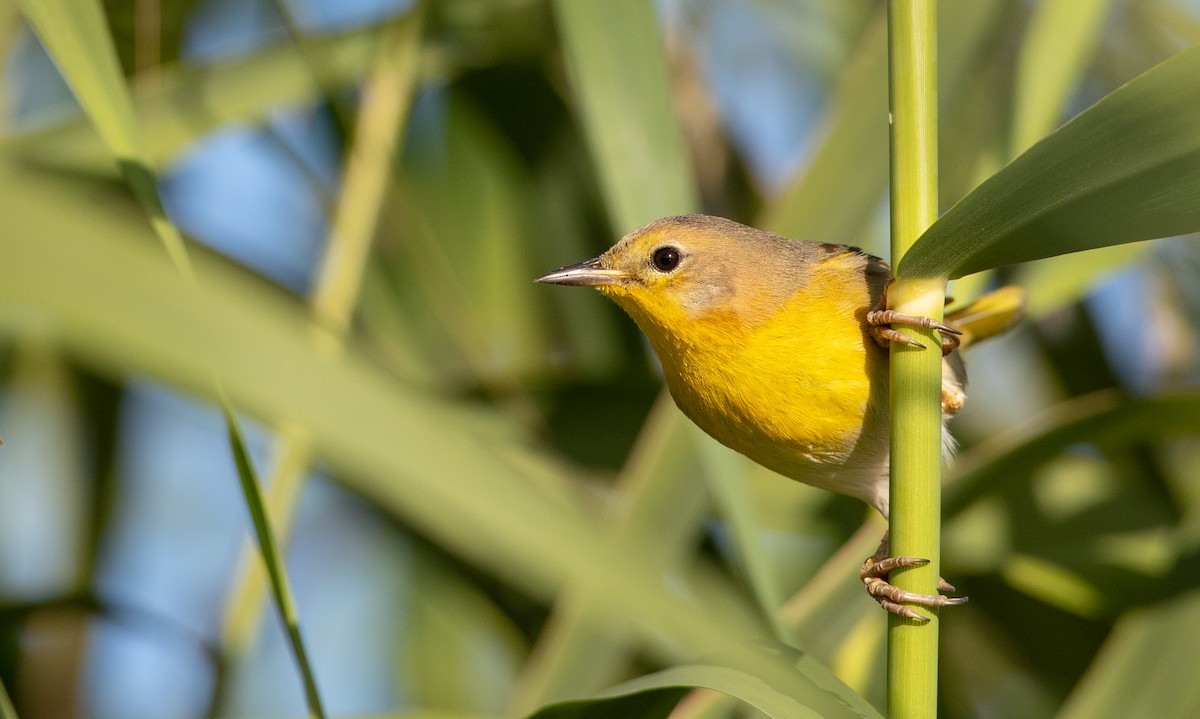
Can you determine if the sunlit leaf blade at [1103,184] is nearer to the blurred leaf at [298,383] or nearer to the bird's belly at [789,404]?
the blurred leaf at [298,383]

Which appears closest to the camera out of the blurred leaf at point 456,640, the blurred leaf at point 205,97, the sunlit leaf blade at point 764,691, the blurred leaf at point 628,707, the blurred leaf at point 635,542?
the sunlit leaf blade at point 764,691

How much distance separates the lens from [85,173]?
7.11 ft

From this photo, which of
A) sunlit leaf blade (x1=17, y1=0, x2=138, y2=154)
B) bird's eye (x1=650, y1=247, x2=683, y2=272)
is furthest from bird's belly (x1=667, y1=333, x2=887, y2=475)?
sunlit leaf blade (x1=17, y1=0, x2=138, y2=154)

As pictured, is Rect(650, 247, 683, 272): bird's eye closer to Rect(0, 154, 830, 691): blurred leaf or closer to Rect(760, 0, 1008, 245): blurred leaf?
Rect(760, 0, 1008, 245): blurred leaf

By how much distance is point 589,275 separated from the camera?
185 cm

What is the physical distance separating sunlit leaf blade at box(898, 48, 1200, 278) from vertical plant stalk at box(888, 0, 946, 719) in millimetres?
68

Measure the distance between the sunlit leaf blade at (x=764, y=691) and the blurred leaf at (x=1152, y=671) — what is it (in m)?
0.65

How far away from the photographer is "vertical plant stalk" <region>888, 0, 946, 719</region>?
989 millimetres

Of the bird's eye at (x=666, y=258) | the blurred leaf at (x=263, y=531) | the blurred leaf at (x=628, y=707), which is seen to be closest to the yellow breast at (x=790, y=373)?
the bird's eye at (x=666, y=258)

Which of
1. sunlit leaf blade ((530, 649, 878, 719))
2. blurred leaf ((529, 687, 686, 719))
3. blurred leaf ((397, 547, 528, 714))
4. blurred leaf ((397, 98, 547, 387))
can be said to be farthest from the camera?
blurred leaf ((397, 98, 547, 387))

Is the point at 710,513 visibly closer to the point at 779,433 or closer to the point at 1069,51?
the point at 779,433

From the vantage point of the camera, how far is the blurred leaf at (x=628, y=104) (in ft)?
4.89

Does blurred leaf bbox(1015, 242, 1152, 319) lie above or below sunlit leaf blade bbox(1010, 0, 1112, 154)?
below

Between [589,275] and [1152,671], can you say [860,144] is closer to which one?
[589,275]
